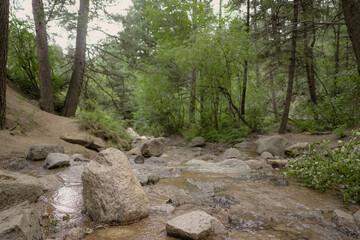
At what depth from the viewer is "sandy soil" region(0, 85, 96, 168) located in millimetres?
5621

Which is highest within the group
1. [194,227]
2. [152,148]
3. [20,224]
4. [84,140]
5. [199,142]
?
[20,224]

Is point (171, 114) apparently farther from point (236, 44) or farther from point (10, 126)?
point (10, 126)

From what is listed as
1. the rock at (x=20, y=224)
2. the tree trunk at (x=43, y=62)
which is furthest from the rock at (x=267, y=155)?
the tree trunk at (x=43, y=62)

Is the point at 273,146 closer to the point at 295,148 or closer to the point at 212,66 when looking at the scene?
the point at 295,148

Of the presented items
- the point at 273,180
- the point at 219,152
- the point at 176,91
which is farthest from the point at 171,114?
the point at 273,180

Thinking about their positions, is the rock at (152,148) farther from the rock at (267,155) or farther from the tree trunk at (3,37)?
the tree trunk at (3,37)

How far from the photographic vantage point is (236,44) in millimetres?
8961

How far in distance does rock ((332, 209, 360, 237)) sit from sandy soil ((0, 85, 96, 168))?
20.4 feet

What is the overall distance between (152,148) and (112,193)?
5473 millimetres

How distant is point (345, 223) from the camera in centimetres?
257

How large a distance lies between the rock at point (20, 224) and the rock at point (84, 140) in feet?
18.9

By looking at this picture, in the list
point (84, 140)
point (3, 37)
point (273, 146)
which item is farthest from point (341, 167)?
point (3, 37)

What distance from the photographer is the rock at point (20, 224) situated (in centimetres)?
173

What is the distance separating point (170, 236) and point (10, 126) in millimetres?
6610
